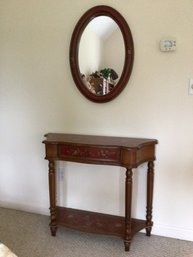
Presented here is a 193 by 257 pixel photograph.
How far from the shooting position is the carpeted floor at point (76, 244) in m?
2.06

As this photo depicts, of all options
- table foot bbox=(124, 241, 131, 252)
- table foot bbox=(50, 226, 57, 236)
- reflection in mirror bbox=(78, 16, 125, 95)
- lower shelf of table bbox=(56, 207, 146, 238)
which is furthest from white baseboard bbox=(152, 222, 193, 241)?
reflection in mirror bbox=(78, 16, 125, 95)

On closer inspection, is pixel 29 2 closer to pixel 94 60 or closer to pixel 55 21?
pixel 55 21

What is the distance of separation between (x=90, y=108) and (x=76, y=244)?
1125 millimetres

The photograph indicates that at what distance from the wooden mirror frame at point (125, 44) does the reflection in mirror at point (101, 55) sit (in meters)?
0.03

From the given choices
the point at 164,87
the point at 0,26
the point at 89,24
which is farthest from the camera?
the point at 0,26

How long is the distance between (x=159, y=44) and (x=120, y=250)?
1.60 m

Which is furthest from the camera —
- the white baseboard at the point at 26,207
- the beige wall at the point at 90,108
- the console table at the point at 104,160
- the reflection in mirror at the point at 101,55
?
the white baseboard at the point at 26,207

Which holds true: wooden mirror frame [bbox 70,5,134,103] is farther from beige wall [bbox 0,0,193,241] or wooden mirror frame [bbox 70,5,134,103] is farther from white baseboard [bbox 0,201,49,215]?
white baseboard [bbox 0,201,49,215]

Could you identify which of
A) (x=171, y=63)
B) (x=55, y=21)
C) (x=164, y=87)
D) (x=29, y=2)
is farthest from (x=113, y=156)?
(x=29, y=2)

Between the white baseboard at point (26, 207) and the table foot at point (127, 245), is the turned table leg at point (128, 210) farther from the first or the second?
the white baseboard at point (26, 207)

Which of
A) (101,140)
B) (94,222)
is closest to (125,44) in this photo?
(101,140)

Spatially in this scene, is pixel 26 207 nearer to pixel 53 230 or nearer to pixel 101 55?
pixel 53 230

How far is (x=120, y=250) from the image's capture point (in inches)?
82.6

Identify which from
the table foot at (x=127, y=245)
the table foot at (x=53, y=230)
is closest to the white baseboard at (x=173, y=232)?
the table foot at (x=127, y=245)
